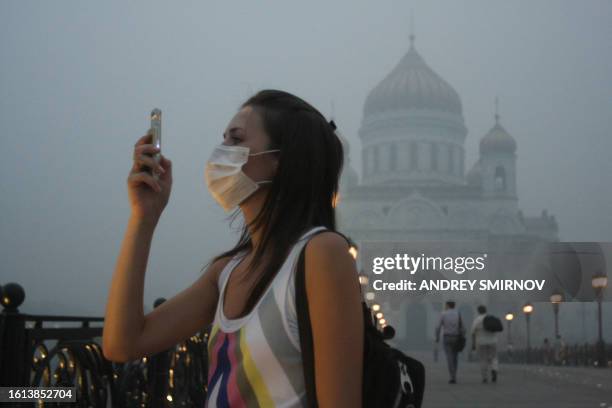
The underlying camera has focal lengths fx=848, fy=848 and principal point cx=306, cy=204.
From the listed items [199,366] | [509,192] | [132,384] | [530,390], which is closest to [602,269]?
[530,390]

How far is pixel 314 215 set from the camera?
1579 millimetres

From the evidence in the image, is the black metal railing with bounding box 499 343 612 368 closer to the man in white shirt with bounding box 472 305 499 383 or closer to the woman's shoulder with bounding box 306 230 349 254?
the man in white shirt with bounding box 472 305 499 383

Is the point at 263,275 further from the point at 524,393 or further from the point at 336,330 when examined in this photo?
the point at 524,393

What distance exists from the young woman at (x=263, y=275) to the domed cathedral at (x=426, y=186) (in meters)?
55.1

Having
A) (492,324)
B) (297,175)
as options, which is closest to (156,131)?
(297,175)

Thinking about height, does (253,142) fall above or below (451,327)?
above

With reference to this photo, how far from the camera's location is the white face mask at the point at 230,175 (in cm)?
162

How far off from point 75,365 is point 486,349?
8.31 m

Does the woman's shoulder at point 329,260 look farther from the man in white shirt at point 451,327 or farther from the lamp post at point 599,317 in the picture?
the lamp post at point 599,317

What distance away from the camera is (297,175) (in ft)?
5.22

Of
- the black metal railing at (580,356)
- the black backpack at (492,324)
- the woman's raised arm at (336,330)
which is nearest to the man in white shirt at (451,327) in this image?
the black backpack at (492,324)

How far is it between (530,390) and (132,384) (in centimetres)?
622

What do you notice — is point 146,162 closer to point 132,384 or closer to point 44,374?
point 44,374

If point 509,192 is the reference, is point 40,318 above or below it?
below
